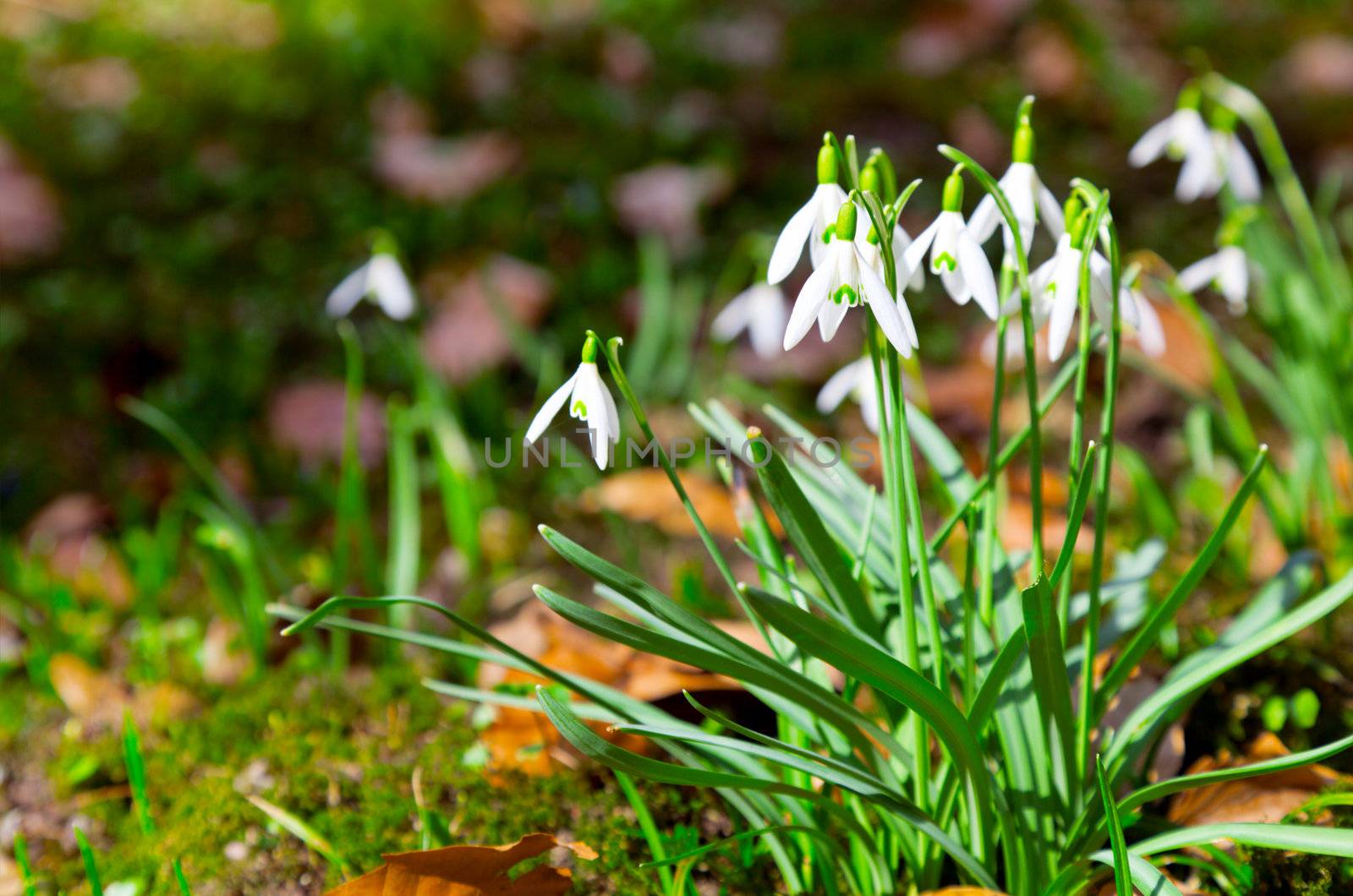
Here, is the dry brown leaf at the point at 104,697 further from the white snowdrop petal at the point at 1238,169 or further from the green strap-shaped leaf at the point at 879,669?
the white snowdrop petal at the point at 1238,169

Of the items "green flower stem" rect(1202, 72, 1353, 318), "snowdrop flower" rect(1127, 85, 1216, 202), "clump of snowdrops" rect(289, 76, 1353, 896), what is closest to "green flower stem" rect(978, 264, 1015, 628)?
"clump of snowdrops" rect(289, 76, 1353, 896)

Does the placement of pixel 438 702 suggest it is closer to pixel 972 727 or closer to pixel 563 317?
pixel 972 727

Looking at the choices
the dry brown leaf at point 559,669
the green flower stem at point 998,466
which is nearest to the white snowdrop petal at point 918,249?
the green flower stem at point 998,466

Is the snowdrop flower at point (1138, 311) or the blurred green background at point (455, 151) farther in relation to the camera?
the blurred green background at point (455, 151)

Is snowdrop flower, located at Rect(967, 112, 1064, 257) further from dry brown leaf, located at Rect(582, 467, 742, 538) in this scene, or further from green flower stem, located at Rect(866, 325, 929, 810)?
dry brown leaf, located at Rect(582, 467, 742, 538)

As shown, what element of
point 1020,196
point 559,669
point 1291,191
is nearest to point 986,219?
point 1020,196
